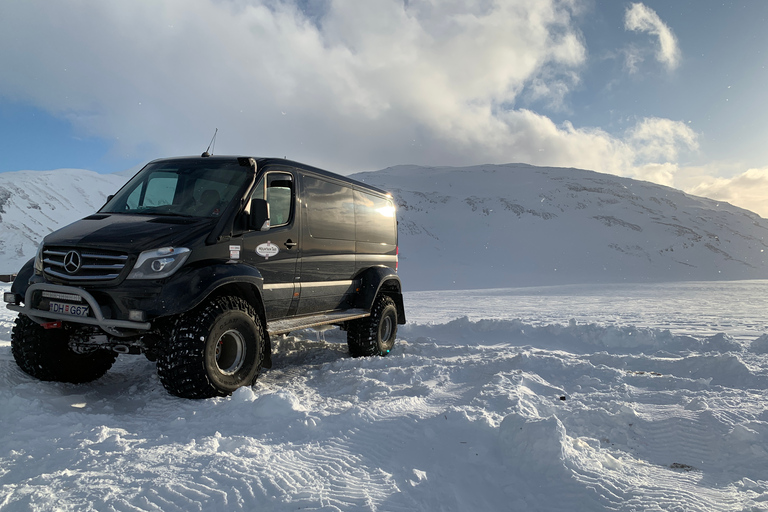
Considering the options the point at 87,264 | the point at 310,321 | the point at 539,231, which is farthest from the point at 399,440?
the point at 539,231

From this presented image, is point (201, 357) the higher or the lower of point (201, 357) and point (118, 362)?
the higher

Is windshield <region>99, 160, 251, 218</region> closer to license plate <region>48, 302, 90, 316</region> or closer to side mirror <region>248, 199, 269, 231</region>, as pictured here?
side mirror <region>248, 199, 269, 231</region>

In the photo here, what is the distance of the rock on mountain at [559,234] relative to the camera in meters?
41.9

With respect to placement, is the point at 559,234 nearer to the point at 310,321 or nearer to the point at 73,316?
the point at 310,321

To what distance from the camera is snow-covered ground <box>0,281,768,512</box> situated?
8.56ft

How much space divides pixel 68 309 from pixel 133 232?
0.83m

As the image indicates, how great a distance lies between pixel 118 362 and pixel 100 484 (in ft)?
12.7

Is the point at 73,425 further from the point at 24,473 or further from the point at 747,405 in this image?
the point at 747,405

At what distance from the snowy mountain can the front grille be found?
27.7 meters

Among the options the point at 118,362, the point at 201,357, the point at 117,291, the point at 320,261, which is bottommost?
the point at 118,362

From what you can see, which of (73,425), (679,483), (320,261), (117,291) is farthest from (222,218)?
(679,483)

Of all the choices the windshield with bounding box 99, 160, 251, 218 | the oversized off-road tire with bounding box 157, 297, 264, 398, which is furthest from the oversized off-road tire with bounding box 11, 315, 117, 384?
the windshield with bounding box 99, 160, 251, 218

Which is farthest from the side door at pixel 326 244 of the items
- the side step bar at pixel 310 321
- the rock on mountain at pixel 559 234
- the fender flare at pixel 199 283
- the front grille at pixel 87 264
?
the rock on mountain at pixel 559 234

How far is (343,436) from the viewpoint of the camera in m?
3.46
